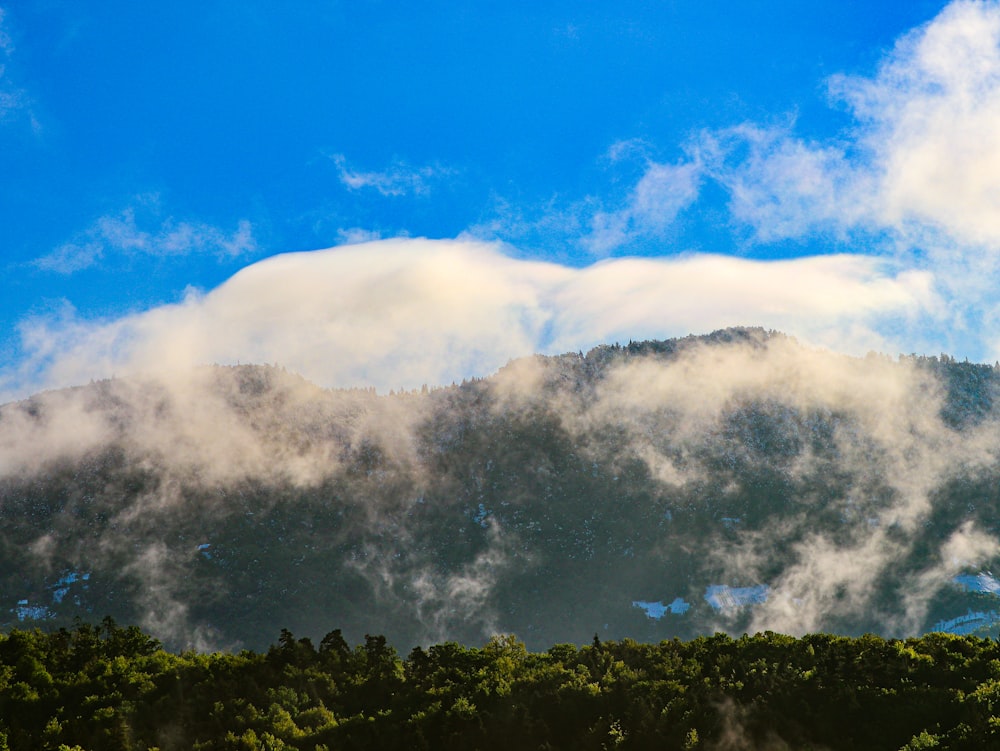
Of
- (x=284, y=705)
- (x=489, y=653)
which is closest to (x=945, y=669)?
(x=489, y=653)

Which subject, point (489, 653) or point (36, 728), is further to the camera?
point (489, 653)

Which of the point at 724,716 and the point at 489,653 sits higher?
the point at 489,653

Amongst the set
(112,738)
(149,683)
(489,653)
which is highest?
(489,653)

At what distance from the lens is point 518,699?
168m

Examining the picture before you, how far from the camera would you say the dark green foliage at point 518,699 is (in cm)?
15075

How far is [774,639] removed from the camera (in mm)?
184875

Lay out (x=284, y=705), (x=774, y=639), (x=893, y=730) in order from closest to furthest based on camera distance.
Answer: (x=893, y=730), (x=284, y=705), (x=774, y=639)

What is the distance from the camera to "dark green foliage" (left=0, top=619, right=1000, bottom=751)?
151 metres

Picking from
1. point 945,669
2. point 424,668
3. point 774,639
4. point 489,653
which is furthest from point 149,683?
A: point 945,669

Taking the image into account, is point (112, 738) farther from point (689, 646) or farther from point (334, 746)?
point (689, 646)

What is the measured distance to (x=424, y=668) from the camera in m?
190

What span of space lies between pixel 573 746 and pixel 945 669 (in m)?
58.7

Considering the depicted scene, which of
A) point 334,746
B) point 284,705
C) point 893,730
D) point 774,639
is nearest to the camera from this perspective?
point 893,730

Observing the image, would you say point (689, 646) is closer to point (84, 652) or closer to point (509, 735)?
point (509, 735)
